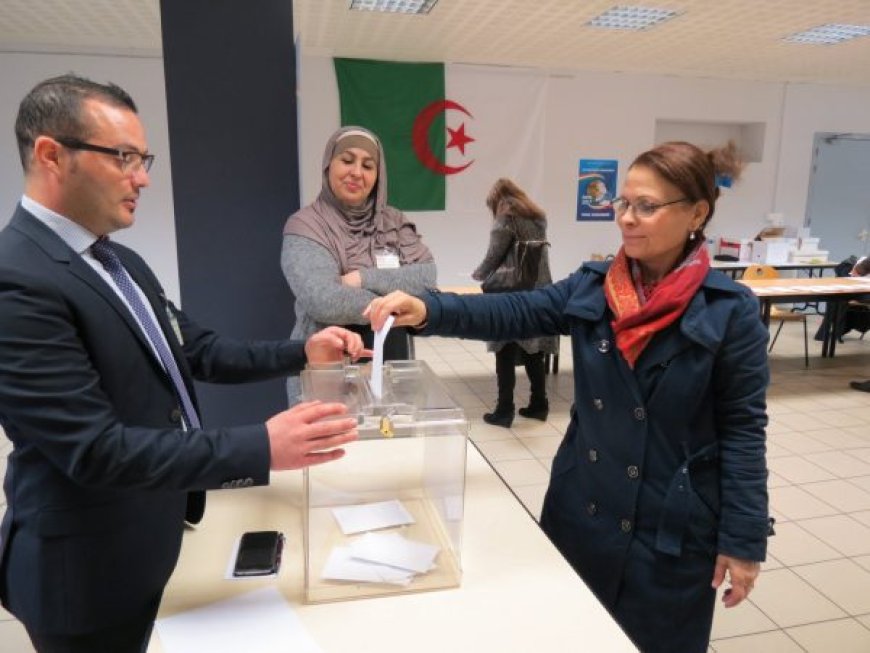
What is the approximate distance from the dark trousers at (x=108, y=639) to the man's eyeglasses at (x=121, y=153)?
818 millimetres

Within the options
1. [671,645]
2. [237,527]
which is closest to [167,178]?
[237,527]

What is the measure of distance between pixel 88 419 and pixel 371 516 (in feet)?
2.15

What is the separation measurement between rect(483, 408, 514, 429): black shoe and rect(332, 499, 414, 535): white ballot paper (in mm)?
2976

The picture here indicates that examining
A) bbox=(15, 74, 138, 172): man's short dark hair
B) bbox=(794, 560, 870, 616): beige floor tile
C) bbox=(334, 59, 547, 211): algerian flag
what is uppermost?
bbox=(334, 59, 547, 211): algerian flag

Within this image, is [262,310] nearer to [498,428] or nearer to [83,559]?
[83,559]

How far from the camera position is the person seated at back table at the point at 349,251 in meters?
1.94

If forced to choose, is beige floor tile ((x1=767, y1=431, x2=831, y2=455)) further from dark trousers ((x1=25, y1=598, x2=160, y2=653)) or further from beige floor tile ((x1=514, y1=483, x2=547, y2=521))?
dark trousers ((x1=25, y1=598, x2=160, y2=653))

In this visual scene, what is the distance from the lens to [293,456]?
3.39ft

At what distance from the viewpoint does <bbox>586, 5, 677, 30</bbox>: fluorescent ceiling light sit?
522 cm

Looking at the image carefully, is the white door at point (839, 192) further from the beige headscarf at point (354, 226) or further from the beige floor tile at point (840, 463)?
the beige headscarf at point (354, 226)

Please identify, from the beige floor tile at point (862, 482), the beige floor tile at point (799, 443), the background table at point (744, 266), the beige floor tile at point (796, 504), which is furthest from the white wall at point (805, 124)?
the beige floor tile at point (796, 504)

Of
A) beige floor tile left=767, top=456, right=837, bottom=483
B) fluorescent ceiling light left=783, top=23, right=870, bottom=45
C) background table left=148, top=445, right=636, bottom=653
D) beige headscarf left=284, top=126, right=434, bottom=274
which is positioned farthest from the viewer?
fluorescent ceiling light left=783, top=23, right=870, bottom=45

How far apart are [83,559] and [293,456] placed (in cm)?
41

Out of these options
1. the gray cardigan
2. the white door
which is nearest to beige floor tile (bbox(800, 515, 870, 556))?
the gray cardigan
